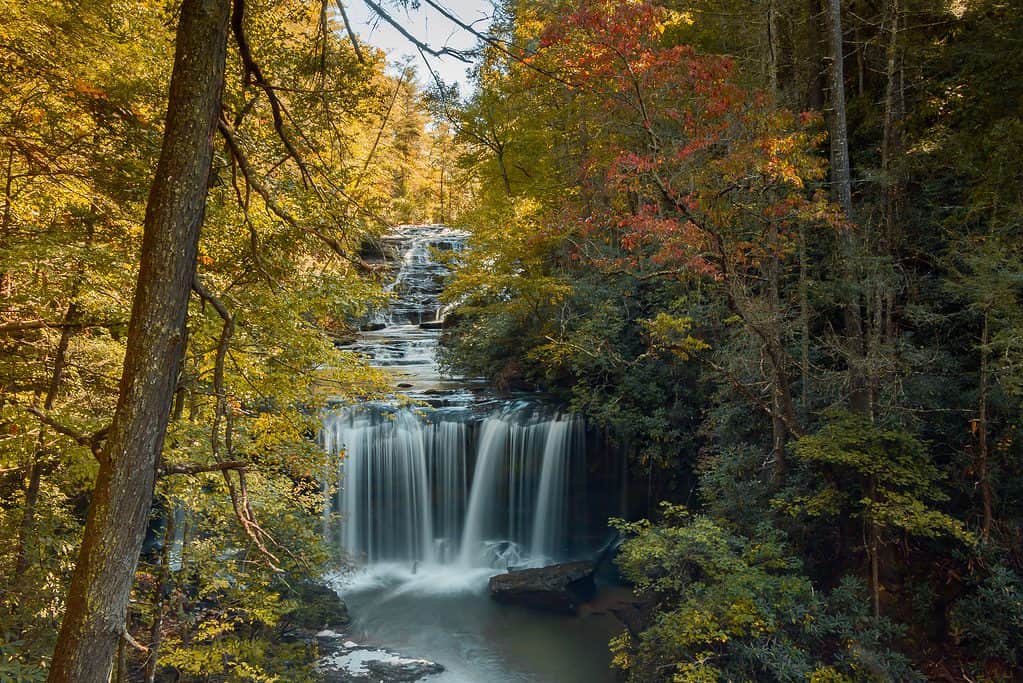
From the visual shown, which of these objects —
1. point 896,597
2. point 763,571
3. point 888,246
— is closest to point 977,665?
point 896,597

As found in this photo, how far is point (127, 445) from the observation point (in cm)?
284


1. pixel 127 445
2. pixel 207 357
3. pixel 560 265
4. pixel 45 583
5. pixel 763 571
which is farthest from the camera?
pixel 560 265

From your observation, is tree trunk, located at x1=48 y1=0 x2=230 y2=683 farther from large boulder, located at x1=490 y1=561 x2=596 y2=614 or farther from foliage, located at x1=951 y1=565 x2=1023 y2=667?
large boulder, located at x1=490 y1=561 x2=596 y2=614

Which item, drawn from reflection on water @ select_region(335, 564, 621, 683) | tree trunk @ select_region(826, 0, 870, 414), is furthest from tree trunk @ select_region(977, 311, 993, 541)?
reflection on water @ select_region(335, 564, 621, 683)

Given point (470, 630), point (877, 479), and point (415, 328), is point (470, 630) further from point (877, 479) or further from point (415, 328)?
point (415, 328)

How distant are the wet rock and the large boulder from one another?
80.9 inches

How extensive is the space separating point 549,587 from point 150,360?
9.07 m

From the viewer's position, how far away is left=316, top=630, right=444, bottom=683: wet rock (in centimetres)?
866

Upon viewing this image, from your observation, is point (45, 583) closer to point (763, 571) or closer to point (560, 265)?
point (763, 571)

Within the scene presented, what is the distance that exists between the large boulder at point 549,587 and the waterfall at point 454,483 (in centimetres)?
119

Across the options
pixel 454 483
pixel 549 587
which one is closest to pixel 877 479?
pixel 549 587

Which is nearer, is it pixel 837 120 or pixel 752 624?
pixel 752 624

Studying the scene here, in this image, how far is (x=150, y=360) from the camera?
2.87 metres

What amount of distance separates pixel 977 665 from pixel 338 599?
27.0ft
